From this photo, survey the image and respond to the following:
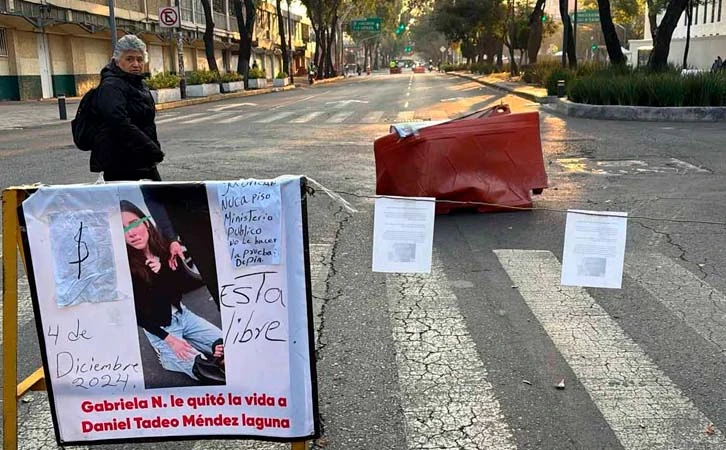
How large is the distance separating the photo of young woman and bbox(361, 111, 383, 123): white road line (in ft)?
56.8

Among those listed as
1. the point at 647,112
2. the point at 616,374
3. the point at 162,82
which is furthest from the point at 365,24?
the point at 616,374

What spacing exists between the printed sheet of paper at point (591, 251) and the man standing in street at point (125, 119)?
3.32 m

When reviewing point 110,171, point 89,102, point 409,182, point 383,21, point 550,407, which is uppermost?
point 383,21

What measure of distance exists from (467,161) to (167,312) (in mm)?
5228

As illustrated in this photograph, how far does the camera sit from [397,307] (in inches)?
203

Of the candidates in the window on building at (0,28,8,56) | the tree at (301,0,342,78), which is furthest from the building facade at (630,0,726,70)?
the window on building at (0,28,8,56)

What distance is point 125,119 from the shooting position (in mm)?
5320

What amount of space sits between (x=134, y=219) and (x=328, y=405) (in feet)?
4.87

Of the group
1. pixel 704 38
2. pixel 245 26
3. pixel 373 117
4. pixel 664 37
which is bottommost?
pixel 373 117

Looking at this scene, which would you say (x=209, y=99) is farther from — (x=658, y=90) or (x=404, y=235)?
(x=404, y=235)

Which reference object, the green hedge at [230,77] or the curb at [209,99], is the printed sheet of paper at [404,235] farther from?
the green hedge at [230,77]

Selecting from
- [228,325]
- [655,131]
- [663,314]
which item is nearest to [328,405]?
[228,325]

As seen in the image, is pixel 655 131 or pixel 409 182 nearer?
pixel 409 182

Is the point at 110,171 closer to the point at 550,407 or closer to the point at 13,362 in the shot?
the point at 13,362
